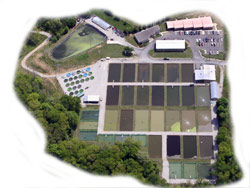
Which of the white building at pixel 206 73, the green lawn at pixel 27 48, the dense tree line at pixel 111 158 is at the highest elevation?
the green lawn at pixel 27 48

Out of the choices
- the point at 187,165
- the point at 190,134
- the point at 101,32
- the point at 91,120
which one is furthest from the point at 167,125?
the point at 101,32

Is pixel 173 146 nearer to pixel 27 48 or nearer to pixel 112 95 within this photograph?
pixel 112 95

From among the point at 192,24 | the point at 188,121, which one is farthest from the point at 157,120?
the point at 192,24

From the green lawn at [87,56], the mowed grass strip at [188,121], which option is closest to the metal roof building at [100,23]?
the green lawn at [87,56]

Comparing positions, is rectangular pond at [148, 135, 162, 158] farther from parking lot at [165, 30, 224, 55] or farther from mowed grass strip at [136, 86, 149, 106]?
parking lot at [165, 30, 224, 55]

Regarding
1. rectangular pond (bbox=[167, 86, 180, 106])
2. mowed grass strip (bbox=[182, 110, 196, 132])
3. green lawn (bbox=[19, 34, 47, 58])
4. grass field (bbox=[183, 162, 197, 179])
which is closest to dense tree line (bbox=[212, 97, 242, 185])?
grass field (bbox=[183, 162, 197, 179])

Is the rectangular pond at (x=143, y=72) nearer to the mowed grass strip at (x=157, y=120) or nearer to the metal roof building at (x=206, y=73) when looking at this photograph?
the mowed grass strip at (x=157, y=120)
